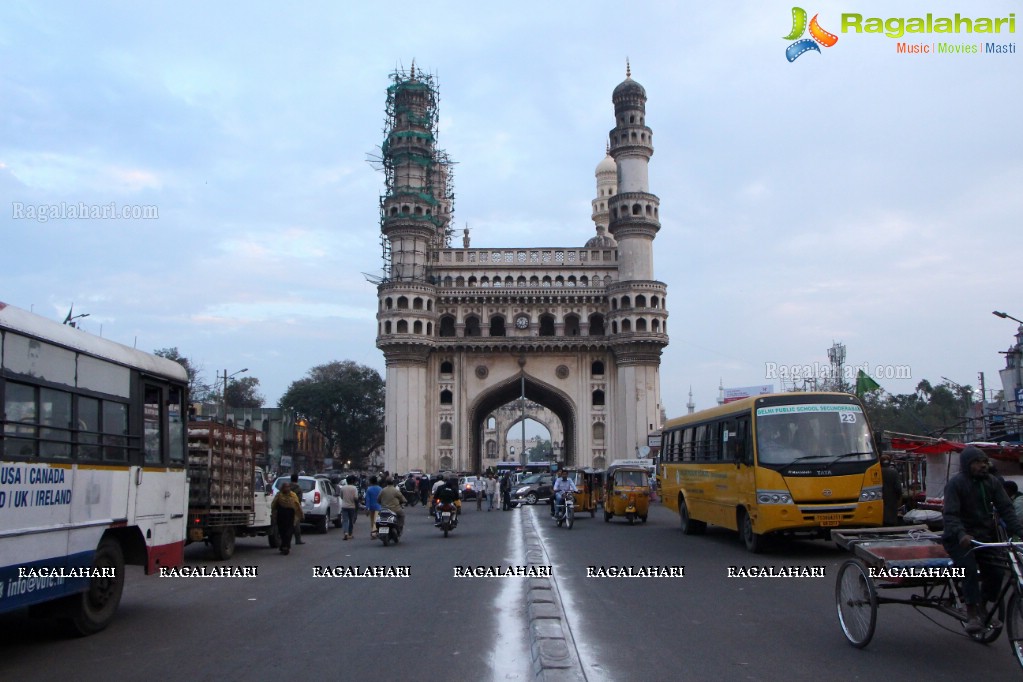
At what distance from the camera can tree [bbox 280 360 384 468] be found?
71.8 m

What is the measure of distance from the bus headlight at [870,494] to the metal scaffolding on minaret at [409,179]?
4093cm

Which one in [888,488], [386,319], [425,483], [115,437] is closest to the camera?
[115,437]

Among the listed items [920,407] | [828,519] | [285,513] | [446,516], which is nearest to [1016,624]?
[828,519]

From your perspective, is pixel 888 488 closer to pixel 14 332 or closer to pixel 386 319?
pixel 14 332

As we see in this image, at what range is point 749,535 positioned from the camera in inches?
563

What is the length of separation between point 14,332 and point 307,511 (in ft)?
46.5

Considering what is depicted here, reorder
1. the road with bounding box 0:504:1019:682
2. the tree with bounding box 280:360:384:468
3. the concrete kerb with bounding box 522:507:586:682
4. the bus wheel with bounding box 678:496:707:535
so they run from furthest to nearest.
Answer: the tree with bounding box 280:360:384:468, the bus wheel with bounding box 678:496:707:535, the road with bounding box 0:504:1019:682, the concrete kerb with bounding box 522:507:586:682

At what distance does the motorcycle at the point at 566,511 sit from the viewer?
2083 cm

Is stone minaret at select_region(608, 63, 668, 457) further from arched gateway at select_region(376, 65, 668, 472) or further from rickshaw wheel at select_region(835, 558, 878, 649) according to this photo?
rickshaw wheel at select_region(835, 558, 878, 649)

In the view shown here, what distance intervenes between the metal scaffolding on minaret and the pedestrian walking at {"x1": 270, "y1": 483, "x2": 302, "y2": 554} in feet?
122

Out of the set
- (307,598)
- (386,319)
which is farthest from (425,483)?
(307,598)

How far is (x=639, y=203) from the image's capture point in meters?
53.3

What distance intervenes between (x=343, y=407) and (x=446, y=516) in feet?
181

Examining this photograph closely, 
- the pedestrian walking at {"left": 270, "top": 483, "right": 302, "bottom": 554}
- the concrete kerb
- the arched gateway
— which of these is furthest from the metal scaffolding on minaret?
the concrete kerb
